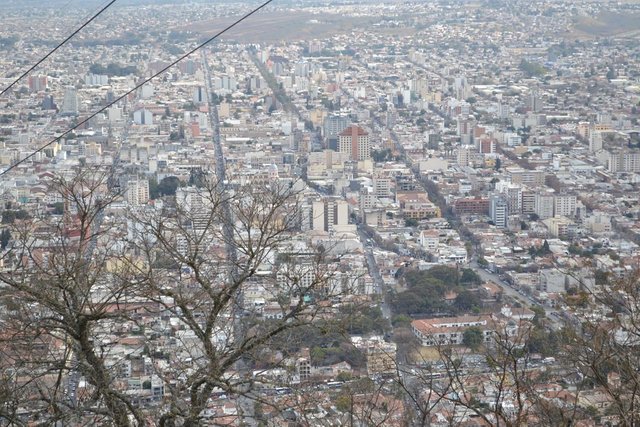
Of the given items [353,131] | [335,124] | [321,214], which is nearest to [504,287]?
[321,214]

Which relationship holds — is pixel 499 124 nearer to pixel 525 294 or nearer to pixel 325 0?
pixel 525 294

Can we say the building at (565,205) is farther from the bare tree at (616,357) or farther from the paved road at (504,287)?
the bare tree at (616,357)

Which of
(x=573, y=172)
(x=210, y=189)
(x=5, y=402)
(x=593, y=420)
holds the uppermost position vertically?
(x=210, y=189)

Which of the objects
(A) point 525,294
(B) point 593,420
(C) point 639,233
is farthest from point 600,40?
(B) point 593,420

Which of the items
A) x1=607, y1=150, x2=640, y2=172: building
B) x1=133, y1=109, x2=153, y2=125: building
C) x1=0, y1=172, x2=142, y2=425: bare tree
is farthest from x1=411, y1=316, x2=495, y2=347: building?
x1=133, y1=109, x2=153, y2=125: building

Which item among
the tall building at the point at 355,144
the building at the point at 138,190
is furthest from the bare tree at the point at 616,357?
the tall building at the point at 355,144

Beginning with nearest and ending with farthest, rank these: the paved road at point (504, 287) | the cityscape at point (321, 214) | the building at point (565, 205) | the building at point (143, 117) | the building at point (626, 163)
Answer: the cityscape at point (321, 214) → the paved road at point (504, 287) → the building at point (565, 205) → the building at point (626, 163) → the building at point (143, 117)

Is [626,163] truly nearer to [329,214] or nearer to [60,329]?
[329,214]
